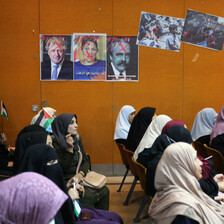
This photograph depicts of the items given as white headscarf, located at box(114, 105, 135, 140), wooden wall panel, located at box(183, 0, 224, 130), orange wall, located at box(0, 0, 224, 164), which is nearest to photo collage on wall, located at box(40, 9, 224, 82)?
orange wall, located at box(0, 0, 224, 164)

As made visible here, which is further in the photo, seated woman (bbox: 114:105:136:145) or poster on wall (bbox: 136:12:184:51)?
poster on wall (bbox: 136:12:184:51)

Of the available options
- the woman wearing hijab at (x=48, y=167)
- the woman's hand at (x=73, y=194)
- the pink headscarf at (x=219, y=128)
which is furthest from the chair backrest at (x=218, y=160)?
the woman wearing hijab at (x=48, y=167)

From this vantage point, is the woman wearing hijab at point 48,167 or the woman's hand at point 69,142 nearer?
the woman wearing hijab at point 48,167

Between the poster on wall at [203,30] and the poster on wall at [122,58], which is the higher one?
the poster on wall at [203,30]

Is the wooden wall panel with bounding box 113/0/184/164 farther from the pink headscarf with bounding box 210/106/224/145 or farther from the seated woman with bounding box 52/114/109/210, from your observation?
the seated woman with bounding box 52/114/109/210

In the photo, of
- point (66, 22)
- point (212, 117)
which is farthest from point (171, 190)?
point (66, 22)

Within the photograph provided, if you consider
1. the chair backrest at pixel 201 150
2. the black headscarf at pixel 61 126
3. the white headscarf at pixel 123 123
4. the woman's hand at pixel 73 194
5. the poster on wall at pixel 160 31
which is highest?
the poster on wall at pixel 160 31

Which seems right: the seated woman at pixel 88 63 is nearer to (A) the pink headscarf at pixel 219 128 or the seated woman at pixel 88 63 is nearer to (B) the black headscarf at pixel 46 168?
(A) the pink headscarf at pixel 219 128

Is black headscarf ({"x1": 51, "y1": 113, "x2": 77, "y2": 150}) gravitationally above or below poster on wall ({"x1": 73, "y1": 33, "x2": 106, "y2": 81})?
below

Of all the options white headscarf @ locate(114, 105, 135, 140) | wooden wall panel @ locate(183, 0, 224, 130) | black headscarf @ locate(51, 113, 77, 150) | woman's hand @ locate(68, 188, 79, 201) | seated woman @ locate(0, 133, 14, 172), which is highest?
wooden wall panel @ locate(183, 0, 224, 130)

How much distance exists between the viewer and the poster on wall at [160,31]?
5.80m

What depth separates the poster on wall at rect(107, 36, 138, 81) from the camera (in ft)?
19.0

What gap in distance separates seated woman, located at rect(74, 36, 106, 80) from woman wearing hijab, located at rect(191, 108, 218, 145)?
75.7 inches

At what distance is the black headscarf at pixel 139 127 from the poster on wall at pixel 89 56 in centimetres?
149
